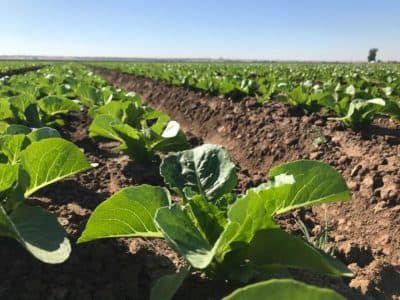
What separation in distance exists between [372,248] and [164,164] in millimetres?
1577

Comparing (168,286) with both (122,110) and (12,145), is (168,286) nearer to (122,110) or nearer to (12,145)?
(12,145)

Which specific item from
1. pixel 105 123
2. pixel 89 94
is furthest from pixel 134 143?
pixel 89 94

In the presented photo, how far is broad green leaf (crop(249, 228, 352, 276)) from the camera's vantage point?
1.69 meters

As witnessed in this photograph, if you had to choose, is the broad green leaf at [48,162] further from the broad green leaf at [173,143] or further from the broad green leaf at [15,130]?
the broad green leaf at [173,143]

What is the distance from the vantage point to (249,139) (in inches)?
233

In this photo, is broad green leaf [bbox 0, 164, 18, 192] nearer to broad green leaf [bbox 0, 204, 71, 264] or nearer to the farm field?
the farm field

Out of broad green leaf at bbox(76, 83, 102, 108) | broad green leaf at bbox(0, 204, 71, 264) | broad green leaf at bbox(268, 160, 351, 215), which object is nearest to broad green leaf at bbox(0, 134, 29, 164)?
broad green leaf at bbox(0, 204, 71, 264)

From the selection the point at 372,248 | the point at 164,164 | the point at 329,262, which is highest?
the point at 164,164

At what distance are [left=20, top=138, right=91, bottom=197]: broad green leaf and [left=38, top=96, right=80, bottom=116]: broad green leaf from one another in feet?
10.7

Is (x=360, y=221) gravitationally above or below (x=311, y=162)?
below

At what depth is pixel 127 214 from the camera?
1.92m

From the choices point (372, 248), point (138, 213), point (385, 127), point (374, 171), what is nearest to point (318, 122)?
point (385, 127)

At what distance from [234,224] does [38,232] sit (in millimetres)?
819

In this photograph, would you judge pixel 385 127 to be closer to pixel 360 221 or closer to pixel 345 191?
pixel 360 221
